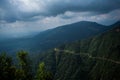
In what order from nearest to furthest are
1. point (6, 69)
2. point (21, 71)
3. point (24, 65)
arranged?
point (6, 69), point (21, 71), point (24, 65)

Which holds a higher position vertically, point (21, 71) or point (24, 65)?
point (24, 65)

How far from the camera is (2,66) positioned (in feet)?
227

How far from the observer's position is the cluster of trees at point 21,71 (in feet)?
224

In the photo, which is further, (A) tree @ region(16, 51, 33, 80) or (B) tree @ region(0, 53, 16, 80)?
(A) tree @ region(16, 51, 33, 80)

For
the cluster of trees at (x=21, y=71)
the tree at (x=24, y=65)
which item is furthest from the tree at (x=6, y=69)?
the tree at (x=24, y=65)

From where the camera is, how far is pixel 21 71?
70562 mm

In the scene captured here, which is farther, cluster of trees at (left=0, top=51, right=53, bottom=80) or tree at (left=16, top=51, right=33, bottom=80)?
tree at (left=16, top=51, right=33, bottom=80)

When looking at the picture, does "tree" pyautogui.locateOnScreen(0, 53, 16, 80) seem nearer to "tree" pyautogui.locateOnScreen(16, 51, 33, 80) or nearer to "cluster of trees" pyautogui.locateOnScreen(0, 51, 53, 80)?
"cluster of trees" pyautogui.locateOnScreen(0, 51, 53, 80)

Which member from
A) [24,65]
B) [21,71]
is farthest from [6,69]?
[24,65]

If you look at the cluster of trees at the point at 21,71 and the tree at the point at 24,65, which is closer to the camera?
the cluster of trees at the point at 21,71

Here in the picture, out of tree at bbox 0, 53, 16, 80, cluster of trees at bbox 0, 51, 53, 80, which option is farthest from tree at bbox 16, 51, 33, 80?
tree at bbox 0, 53, 16, 80

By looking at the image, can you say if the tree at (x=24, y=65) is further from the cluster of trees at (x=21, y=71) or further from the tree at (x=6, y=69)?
the tree at (x=6, y=69)

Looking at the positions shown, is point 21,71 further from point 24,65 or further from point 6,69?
point 6,69

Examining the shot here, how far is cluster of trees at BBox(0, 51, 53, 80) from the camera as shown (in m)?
68.2
